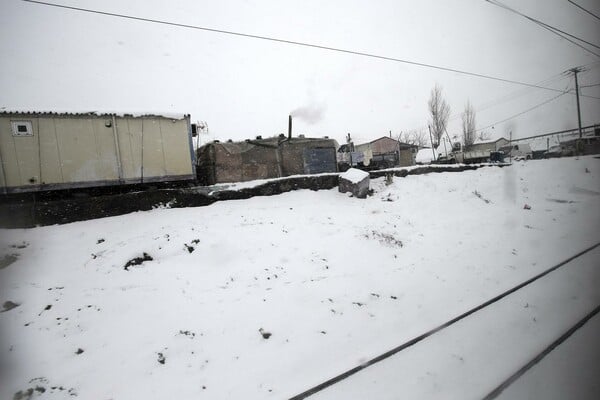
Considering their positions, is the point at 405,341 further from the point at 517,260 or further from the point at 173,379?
the point at 517,260

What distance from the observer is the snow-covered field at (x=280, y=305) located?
3549 millimetres

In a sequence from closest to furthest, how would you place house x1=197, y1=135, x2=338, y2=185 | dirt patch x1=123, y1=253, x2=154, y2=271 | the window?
dirt patch x1=123, y1=253, x2=154, y2=271 < the window < house x1=197, y1=135, x2=338, y2=185

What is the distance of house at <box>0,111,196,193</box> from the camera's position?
8633mm

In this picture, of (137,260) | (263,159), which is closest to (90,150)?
(137,260)

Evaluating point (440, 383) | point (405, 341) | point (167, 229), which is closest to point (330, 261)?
point (405, 341)

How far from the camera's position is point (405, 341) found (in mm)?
4152

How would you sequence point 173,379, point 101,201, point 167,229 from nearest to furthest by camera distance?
point 173,379
point 167,229
point 101,201

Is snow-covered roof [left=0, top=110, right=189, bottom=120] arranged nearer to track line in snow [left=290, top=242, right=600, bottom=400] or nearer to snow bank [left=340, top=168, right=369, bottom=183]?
snow bank [left=340, top=168, right=369, bottom=183]

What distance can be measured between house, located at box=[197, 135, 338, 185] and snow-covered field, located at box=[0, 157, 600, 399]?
16.8 feet

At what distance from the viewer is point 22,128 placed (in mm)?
8695

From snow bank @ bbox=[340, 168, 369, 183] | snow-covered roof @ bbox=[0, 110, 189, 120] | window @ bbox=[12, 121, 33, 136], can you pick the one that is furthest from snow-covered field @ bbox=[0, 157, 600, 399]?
snow-covered roof @ bbox=[0, 110, 189, 120]

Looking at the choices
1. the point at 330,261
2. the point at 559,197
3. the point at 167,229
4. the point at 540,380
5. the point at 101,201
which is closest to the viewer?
the point at 540,380

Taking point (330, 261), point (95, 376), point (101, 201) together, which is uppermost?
point (101, 201)

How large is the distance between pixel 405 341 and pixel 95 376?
4732mm
